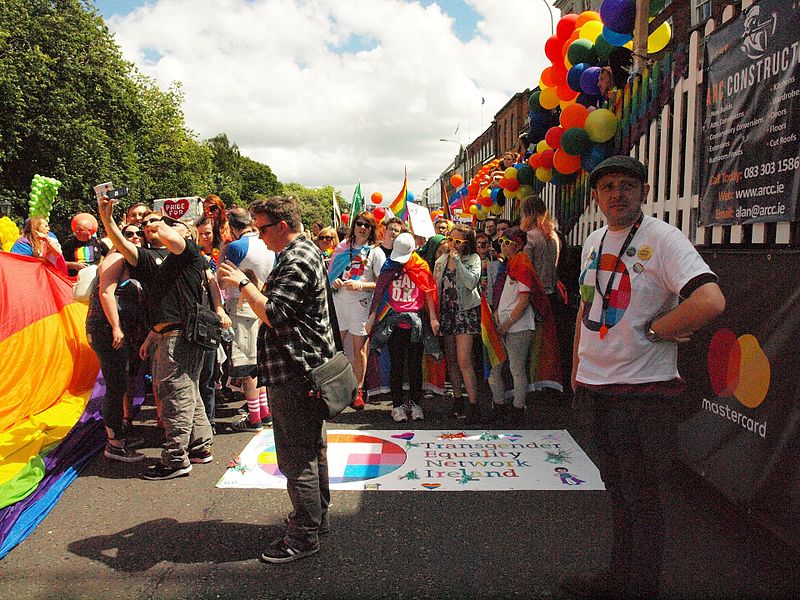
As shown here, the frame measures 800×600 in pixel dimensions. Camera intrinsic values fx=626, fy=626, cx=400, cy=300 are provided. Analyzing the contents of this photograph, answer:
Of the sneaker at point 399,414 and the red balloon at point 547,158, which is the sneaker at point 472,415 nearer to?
the sneaker at point 399,414

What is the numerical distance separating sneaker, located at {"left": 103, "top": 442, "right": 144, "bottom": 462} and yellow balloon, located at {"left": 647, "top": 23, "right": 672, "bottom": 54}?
5618 millimetres

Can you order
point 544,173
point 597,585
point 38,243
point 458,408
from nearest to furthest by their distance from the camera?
1. point 597,585
2. point 458,408
3. point 38,243
4. point 544,173

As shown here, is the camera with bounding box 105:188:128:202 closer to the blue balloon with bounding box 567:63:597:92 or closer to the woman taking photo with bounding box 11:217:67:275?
the woman taking photo with bounding box 11:217:67:275

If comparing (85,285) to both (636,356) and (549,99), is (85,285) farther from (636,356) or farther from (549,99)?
(549,99)

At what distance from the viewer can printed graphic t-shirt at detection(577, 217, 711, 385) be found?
2454 mm

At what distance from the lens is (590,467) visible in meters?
4.50

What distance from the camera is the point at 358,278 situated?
6363 mm

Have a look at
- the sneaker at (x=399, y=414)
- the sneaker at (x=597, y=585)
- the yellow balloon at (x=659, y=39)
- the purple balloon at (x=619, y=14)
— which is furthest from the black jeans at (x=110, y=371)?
the yellow balloon at (x=659, y=39)

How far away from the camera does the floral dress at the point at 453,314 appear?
19.4ft

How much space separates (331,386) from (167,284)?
1.85 meters

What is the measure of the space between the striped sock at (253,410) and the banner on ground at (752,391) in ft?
11.4

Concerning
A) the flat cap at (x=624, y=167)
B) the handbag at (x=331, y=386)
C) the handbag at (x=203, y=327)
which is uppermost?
the flat cap at (x=624, y=167)

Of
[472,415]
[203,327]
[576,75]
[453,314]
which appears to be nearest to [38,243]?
[203,327]

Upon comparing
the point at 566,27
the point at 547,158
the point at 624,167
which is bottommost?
the point at 624,167
